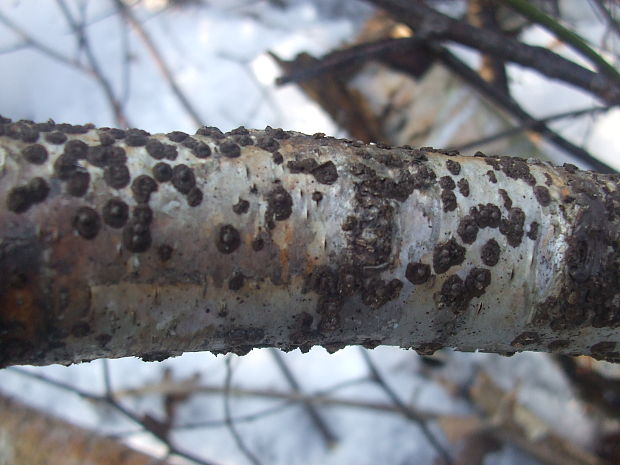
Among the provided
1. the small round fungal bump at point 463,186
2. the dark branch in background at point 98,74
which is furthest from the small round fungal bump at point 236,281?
the dark branch in background at point 98,74

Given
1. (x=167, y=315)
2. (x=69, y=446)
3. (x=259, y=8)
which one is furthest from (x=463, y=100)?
(x=167, y=315)

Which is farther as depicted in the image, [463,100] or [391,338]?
[463,100]

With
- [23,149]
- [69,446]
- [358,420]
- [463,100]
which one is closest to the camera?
[23,149]

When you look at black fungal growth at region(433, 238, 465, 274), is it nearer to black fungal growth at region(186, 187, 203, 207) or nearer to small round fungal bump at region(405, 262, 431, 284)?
small round fungal bump at region(405, 262, 431, 284)

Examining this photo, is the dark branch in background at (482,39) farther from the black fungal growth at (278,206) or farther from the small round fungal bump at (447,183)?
the black fungal growth at (278,206)

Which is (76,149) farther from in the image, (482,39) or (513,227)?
(482,39)

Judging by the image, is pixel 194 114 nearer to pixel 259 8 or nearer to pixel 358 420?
pixel 259 8

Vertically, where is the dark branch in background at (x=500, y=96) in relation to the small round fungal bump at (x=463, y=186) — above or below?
above

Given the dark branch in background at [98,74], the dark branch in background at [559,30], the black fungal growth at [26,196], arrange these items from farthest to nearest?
the dark branch in background at [98,74] → the dark branch in background at [559,30] → the black fungal growth at [26,196]
